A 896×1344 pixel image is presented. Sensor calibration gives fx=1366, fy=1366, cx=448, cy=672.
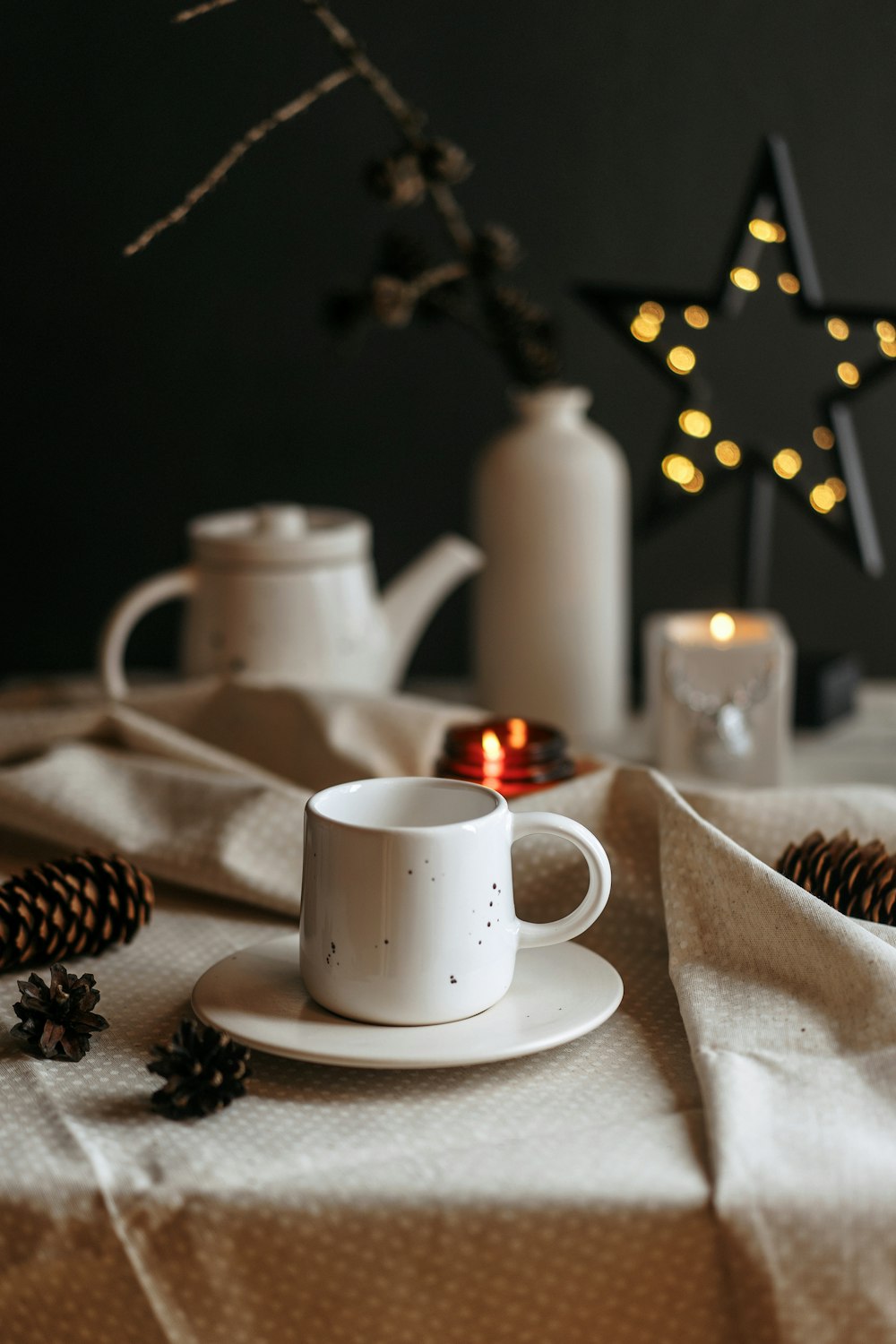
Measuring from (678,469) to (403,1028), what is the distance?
29.3 inches

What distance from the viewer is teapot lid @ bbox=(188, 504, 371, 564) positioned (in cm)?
104

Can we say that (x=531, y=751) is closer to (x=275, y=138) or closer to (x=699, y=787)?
(x=699, y=787)

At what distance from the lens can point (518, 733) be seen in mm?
815

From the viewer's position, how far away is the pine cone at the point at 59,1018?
0.56 meters

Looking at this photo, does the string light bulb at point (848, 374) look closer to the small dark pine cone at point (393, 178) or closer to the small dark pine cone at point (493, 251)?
the small dark pine cone at point (493, 251)

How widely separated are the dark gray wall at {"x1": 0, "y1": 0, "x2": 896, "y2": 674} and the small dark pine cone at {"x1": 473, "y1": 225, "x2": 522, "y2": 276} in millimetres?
231

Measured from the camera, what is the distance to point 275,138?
1.30m

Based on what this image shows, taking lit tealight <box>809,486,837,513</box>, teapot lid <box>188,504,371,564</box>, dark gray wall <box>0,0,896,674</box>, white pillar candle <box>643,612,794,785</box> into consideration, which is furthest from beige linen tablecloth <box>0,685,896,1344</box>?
dark gray wall <box>0,0,896,674</box>

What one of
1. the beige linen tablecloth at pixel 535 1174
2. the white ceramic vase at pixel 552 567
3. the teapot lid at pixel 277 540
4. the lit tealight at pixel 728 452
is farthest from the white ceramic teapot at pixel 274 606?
the beige linen tablecloth at pixel 535 1174

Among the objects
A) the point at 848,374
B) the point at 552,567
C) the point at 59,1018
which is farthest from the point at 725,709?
the point at 59,1018

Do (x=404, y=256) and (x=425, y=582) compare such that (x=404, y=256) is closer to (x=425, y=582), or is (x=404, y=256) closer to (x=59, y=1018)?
(x=425, y=582)

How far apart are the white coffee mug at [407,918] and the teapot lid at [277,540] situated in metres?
0.50

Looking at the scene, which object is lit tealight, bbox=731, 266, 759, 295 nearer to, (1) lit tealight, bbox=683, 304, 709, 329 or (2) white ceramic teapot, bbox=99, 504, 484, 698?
(1) lit tealight, bbox=683, 304, 709, 329

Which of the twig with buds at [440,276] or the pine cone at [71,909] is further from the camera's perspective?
the twig with buds at [440,276]
